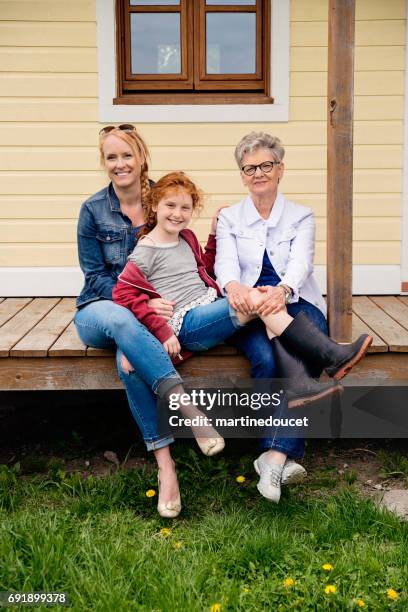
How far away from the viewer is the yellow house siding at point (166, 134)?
4.57 meters

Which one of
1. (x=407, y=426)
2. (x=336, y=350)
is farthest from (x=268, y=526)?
(x=407, y=426)

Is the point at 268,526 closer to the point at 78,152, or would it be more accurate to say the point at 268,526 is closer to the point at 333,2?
the point at 333,2

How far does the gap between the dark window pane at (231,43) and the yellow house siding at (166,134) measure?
26cm

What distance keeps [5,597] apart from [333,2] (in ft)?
8.54

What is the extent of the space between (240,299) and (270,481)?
2.38 feet

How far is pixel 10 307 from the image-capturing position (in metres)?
4.46

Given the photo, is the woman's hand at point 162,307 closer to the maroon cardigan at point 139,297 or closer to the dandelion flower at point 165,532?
the maroon cardigan at point 139,297

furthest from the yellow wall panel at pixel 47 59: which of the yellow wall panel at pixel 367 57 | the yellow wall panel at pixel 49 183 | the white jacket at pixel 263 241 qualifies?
the white jacket at pixel 263 241

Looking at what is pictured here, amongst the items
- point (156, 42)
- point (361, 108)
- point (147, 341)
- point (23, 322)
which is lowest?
point (23, 322)

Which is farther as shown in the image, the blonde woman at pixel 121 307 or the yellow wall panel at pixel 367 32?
the yellow wall panel at pixel 367 32

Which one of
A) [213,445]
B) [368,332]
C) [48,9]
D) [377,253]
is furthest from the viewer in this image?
[377,253]

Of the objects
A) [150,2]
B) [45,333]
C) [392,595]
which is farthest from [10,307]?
[392,595]

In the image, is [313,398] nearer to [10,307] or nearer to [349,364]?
[349,364]

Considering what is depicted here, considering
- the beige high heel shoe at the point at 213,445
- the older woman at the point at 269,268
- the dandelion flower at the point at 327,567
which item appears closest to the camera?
the dandelion flower at the point at 327,567
